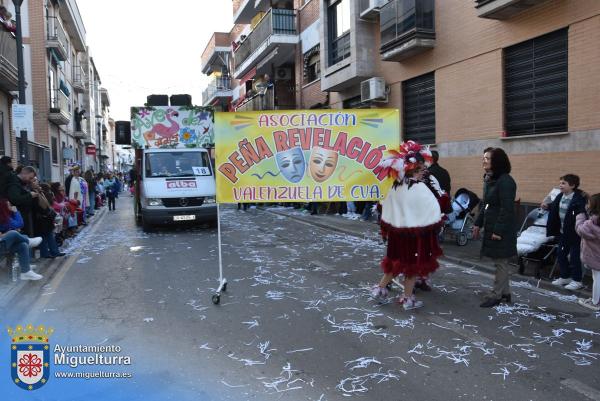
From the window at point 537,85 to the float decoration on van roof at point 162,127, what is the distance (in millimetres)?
8361

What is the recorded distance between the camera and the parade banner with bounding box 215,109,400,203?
22.2ft

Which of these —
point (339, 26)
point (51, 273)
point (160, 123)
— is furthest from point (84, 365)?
point (339, 26)

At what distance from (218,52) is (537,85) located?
3554cm

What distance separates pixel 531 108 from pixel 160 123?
9.65m

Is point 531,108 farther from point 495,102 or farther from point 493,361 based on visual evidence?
point 493,361

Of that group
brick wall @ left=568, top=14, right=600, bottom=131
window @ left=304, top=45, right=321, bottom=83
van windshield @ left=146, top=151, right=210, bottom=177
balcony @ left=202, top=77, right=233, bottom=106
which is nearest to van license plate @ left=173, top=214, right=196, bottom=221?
van windshield @ left=146, top=151, right=210, bottom=177

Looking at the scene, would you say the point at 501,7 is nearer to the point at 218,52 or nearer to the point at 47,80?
the point at 47,80

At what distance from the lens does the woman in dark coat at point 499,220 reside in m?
6.13

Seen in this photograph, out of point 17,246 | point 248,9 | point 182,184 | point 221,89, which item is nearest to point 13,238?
point 17,246

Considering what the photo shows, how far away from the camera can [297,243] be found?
1198 cm

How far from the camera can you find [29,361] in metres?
3.71

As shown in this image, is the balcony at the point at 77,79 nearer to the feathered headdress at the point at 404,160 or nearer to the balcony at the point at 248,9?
the balcony at the point at 248,9

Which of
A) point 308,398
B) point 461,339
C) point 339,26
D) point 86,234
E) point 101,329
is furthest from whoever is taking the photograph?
point 339,26

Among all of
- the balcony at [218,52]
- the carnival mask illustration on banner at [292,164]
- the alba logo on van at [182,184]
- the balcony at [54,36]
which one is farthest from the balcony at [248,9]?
the carnival mask illustration on banner at [292,164]
